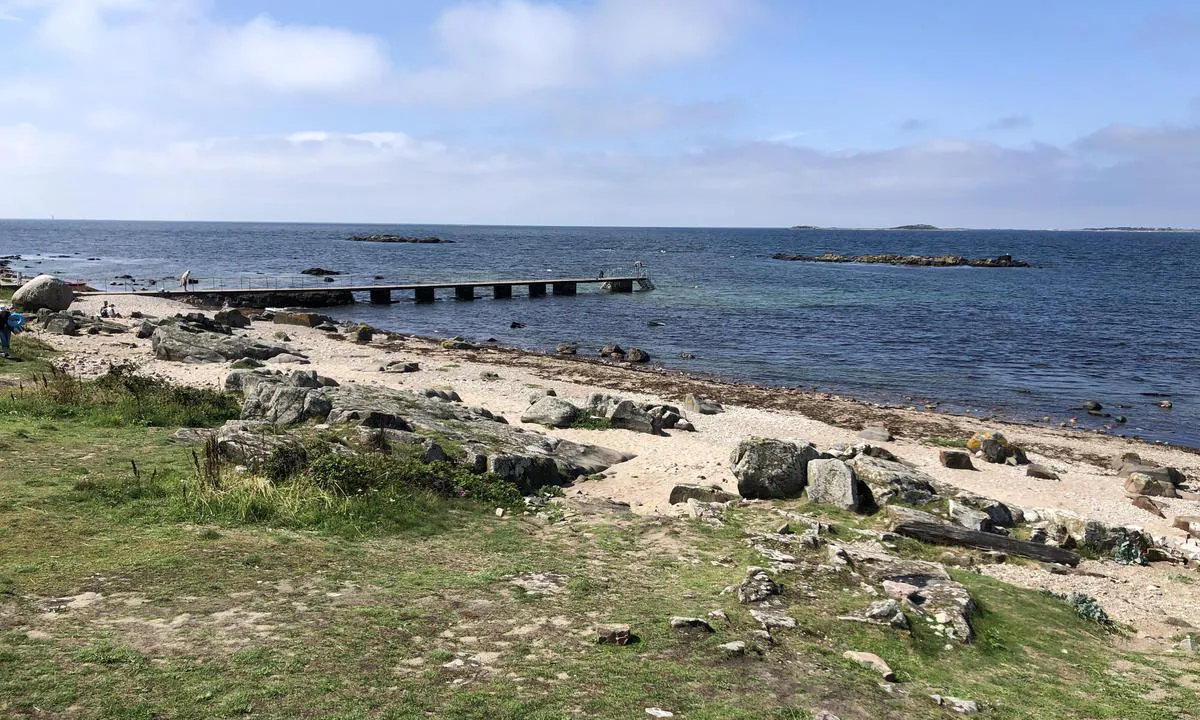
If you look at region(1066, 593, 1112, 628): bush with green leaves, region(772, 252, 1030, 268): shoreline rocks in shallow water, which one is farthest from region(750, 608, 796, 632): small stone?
region(772, 252, 1030, 268): shoreline rocks in shallow water

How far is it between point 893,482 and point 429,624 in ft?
34.3

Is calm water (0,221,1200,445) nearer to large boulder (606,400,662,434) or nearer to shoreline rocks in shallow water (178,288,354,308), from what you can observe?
shoreline rocks in shallow water (178,288,354,308)

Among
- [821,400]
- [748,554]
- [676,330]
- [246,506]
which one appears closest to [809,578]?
[748,554]

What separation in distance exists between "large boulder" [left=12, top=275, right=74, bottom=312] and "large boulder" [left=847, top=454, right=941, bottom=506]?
3943 cm

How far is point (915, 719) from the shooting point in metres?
7.07

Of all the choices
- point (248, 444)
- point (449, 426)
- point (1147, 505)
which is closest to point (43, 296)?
point (449, 426)

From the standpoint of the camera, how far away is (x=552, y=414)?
72.4ft

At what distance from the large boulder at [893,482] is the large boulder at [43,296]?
1552 inches

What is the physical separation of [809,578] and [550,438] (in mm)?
8944

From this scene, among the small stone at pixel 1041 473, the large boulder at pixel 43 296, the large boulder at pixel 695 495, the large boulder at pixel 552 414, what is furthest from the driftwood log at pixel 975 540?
the large boulder at pixel 43 296

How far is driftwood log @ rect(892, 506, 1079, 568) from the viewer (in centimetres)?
1316

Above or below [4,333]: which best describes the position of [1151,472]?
below

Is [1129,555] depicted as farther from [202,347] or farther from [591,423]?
[202,347]

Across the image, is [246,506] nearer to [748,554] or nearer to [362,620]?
[362,620]
